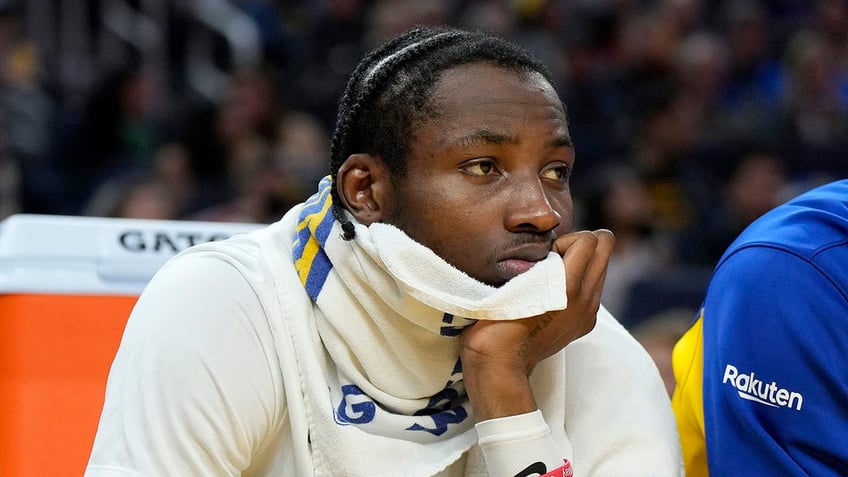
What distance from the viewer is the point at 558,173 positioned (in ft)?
5.02

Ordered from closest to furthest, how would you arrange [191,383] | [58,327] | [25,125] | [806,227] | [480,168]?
[191,383], [480,168], [806,227], [58,327], [25,125]

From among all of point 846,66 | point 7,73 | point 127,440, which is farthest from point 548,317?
point 846,66

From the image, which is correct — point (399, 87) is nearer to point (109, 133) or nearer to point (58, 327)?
point (58, 327)

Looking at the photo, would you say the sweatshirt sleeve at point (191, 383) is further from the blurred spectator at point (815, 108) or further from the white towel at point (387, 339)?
the blurred spectator at point (815, 108)

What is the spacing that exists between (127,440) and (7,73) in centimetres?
447

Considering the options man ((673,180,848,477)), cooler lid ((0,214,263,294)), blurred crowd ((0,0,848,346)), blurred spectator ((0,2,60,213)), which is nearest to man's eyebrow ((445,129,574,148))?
man ((673,180,848,477))

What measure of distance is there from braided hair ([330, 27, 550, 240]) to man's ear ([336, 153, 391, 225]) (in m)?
0.01

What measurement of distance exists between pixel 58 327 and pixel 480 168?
2.47 feet

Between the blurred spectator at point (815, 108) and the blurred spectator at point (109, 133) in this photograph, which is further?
the blurred spectator at point (109, 133)

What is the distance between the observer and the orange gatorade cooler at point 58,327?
1.70 m

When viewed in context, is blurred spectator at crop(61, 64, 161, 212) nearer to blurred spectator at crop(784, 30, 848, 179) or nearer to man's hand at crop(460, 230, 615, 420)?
blurred spectator at crop(784, 30, 848, 179)

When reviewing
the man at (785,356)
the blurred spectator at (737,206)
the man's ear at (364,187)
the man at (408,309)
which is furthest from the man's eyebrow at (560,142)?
the blurred spectator at (737,206)

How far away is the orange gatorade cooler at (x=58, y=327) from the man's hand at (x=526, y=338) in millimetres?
645

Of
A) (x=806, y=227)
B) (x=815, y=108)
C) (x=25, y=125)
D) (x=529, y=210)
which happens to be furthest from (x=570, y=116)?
(x=529, y=210)
